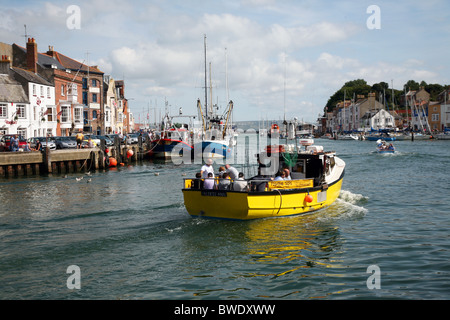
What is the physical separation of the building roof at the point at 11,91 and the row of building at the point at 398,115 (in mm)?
93569

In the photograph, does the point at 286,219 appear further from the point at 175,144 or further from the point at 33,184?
the point at 175,144

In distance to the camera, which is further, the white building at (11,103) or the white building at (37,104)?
the white building at (37,104)

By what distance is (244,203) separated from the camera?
15195mm

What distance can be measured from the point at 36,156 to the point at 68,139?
915 cm

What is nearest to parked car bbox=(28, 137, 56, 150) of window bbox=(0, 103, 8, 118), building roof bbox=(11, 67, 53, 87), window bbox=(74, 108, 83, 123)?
window bbox=(0, 103, 8, 118)

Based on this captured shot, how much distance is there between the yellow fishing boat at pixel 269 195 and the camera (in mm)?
15344

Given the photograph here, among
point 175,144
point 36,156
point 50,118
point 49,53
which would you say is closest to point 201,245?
point 36,156

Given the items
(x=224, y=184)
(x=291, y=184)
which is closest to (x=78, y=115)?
(x=224, y=184)

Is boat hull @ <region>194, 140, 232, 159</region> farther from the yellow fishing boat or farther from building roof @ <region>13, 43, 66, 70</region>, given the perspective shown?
the yellow fishing boat

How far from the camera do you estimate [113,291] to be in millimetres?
9961

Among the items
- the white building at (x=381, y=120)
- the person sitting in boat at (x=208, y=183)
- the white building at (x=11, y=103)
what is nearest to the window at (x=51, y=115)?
the white building at (x=11, y=103)

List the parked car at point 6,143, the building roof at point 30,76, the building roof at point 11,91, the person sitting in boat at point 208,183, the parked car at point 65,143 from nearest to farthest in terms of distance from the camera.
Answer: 1. the person sitting in boat at point 208,183
2. the parked car at point 6,143
3. the parked car at point 65,143
4. the building roof at point 11,91
5. the building roof at point 30,76

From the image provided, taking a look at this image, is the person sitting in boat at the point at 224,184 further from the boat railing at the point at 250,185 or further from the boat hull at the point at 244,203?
the boat hull at the point at 244,203

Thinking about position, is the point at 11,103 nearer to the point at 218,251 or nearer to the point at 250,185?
the point at 250,185
